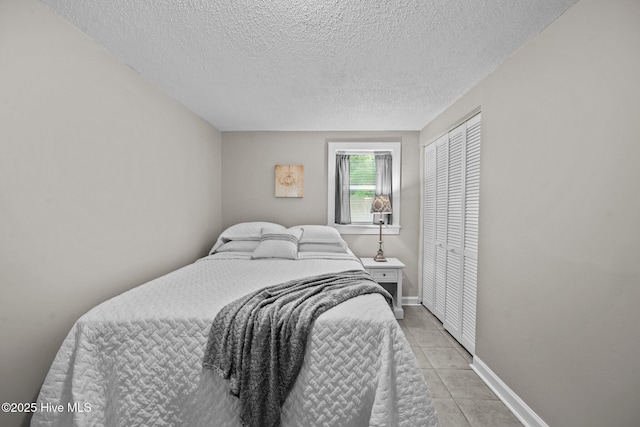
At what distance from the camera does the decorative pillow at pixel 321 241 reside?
10.3ft

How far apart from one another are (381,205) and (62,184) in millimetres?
2926

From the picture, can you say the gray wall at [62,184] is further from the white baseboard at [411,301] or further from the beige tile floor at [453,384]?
the white baseboard at [411,301]

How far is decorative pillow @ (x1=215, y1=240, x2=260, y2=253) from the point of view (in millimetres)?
3078

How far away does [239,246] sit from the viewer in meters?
3.10

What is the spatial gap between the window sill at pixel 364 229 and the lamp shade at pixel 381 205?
1.13 feet

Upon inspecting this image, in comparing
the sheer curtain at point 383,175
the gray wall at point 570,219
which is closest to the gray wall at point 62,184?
the sheer curtain at point 383,175

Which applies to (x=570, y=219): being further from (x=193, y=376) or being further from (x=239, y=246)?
(x=239, y=246)

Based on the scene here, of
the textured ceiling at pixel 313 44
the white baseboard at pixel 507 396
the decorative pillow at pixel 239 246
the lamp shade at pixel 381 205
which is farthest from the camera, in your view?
the lamp shade at pixel 381 205

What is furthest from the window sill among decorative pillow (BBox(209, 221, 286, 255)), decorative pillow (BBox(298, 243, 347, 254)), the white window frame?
decorative pillow (BBox(209, 221, 286, 255))

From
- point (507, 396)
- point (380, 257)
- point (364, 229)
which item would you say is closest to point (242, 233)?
point (364, 229)

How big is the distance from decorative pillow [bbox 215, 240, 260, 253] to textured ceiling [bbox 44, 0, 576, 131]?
1.52 m

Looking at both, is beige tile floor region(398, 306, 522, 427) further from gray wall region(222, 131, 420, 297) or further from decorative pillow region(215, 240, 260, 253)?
decorative pillow region(215, 240, 260, 253)

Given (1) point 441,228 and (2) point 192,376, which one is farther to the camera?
(1) point 441,228

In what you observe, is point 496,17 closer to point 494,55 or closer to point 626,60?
point 494,55
